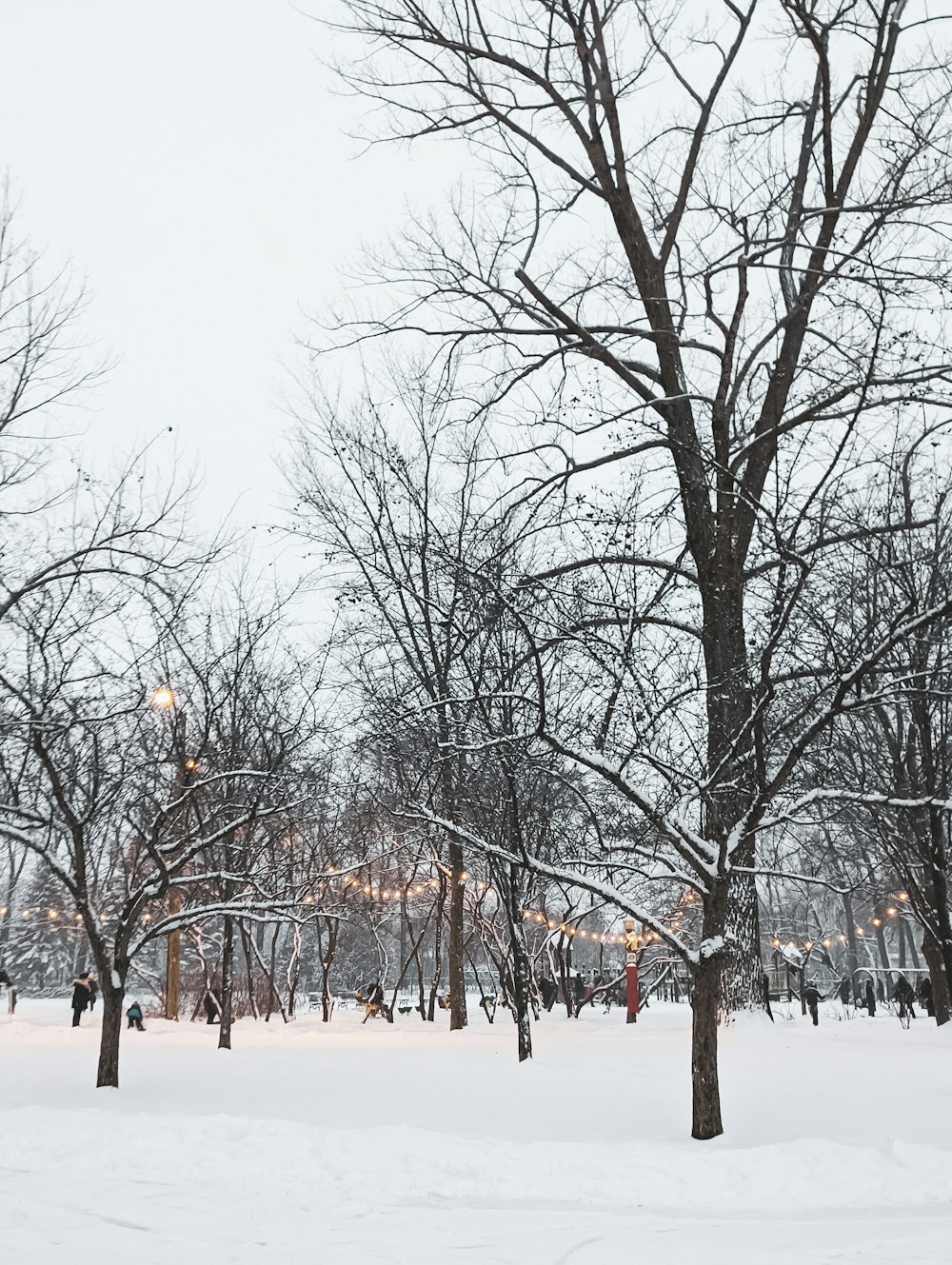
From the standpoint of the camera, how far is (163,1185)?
→ 27.2 feet

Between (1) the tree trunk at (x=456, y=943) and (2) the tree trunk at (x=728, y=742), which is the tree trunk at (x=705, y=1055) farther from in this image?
(1) the tree trunk at (x=456, y=943)

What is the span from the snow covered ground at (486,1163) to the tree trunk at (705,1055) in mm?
218

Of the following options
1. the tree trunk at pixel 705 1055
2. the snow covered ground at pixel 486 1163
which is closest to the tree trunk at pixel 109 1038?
the snow covered ground at pixel 486 1163

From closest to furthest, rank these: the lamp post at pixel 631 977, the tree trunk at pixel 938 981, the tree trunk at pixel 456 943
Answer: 1. the tree trunk at pixel 938 981
2. the tree trunk at pixel 456 943
3. the lamp post at pixel 631 977

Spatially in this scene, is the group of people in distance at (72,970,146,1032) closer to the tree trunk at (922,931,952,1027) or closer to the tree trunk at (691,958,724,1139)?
the tree trunk at (922,931,952,1027)

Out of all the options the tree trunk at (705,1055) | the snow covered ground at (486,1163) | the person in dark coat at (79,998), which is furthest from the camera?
the person in dark coat at (79,998)

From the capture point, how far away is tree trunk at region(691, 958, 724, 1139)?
29.8 ft

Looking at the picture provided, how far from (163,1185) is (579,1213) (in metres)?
3.27

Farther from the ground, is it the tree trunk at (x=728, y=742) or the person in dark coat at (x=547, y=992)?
the tree trunk at (x=728, y=742)

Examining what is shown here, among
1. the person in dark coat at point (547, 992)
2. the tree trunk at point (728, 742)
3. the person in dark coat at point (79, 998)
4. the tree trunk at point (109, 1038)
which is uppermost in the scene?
the tree trunk at point (728, 742)

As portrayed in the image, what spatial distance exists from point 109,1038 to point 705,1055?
274 inches

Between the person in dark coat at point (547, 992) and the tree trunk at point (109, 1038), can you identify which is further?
the person in dark coat at point (547, 992)

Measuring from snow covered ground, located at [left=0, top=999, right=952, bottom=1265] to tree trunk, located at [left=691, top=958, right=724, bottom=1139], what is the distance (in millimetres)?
218

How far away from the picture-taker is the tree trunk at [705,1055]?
9094 mm
